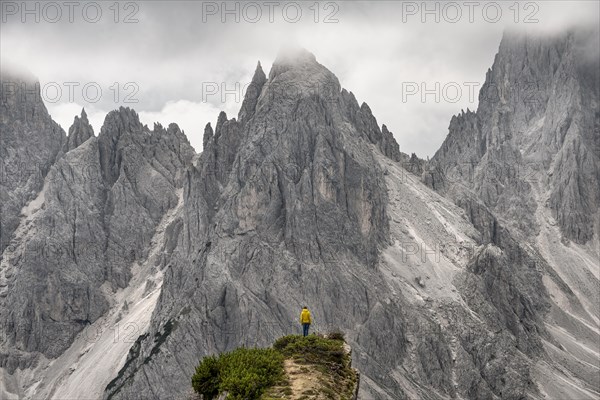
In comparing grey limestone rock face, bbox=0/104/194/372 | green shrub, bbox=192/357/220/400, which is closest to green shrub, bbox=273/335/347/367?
green shrub, bbox=192/357/220/400

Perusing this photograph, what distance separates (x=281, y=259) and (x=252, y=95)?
48.9m

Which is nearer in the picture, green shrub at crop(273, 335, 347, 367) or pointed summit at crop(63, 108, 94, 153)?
green shrub at crop(273, 335, 347, 367)

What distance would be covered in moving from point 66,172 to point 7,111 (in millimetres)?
39302

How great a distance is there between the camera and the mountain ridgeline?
10650 cm

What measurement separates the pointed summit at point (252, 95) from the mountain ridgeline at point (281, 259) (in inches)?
19.0

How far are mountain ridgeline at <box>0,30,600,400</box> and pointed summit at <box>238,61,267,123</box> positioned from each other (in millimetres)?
482

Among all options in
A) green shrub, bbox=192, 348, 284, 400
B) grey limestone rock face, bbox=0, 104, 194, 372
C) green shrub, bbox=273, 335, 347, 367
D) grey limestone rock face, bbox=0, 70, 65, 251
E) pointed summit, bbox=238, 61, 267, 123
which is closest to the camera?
green shrub, bbox=192, 348, 284, 400

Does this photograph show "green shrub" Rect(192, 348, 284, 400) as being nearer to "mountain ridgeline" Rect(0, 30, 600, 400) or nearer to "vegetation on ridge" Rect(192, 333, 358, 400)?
"vegetation on ridge" Rect(192, 333, 358, 400)

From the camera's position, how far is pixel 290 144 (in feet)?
399

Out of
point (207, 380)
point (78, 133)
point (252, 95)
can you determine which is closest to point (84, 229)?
point (78, 133)

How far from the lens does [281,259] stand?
110938mm

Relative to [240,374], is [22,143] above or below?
above

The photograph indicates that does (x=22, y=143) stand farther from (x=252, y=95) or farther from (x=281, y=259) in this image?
(x=281, y=259)

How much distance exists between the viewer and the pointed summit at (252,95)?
142m
